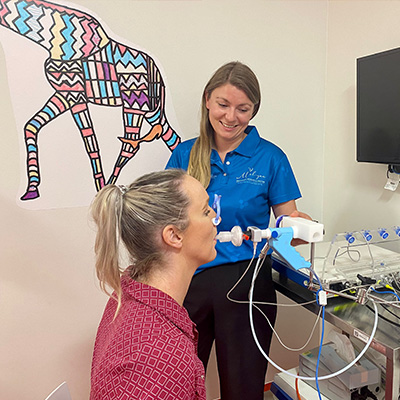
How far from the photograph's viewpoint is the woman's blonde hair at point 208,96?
1432mm

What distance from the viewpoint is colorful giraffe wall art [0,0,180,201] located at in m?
1.56

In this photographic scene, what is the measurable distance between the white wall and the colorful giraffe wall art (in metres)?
0.06

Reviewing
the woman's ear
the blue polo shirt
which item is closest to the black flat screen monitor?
the blue polo shirt

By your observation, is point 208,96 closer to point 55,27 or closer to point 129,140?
point 129,140

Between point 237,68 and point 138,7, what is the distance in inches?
23.4

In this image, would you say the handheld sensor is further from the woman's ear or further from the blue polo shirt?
the blue polo shirt

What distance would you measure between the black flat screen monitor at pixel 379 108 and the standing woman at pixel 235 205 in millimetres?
432

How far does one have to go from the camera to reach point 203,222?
112cm

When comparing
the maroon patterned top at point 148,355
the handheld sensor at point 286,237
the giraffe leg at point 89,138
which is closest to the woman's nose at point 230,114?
the handheld sensor at point 286,237

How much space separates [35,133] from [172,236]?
2.99 feet

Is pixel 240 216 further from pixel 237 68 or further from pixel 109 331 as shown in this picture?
pixel 109 331

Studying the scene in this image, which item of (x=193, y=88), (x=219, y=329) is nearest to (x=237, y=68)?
(x=193, y=88)

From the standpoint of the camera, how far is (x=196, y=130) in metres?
1.91

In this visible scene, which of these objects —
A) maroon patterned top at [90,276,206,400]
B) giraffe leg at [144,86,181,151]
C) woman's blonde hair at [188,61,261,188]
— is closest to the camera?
maroon patterned top at [90,276,206,400]
